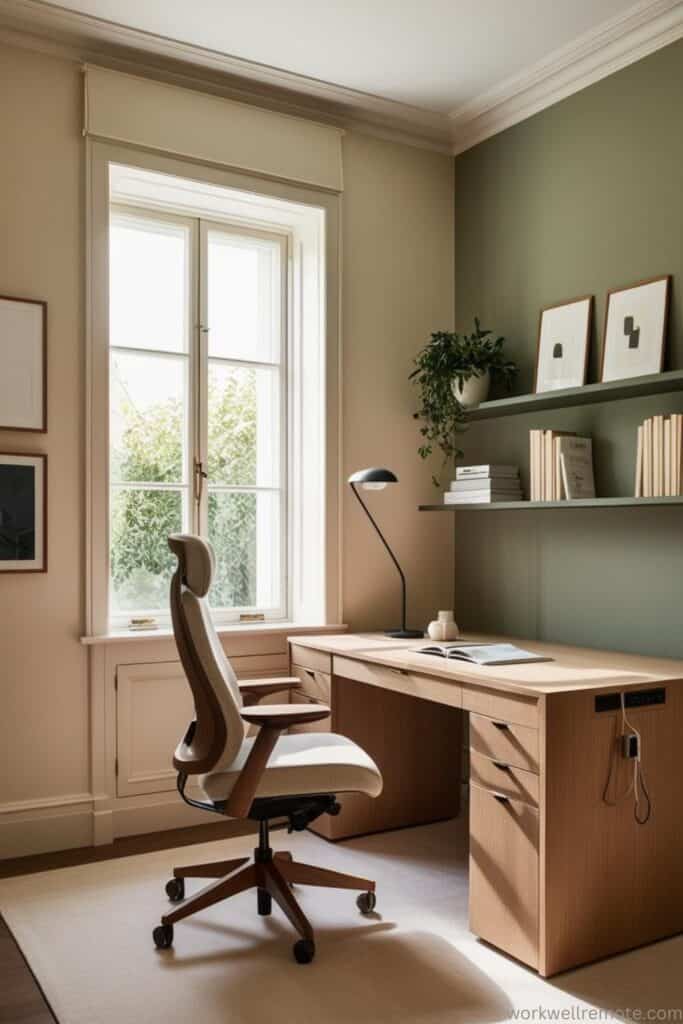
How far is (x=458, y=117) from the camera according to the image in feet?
13.1

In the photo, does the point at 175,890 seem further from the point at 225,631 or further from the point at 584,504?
the point at 584,504

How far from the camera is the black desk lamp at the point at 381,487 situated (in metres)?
3.45

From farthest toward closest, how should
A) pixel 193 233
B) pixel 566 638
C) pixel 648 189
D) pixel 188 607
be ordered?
pixel 193 233 < pixel 566 638 < pixel 648 189 < pixel 188 607

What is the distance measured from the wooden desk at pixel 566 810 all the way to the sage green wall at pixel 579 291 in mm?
525

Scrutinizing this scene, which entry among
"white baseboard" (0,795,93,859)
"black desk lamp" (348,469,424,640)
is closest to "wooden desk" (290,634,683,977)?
"black desk lamp" (348,469,424,640)

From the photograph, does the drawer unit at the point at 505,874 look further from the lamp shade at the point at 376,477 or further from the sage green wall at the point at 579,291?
the lamp shade at the point at 376,477

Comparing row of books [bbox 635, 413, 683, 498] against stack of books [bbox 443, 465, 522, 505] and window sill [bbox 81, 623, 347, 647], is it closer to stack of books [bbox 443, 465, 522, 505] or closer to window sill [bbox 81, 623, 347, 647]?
stack of books [bbox 443, 465, 522, 505]

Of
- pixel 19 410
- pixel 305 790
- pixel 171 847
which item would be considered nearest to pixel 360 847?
pixel 171 847

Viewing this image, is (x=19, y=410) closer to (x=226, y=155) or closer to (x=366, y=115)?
(x=226, y=155)

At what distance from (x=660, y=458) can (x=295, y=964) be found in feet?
6.08

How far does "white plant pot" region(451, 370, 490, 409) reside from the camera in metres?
3.73

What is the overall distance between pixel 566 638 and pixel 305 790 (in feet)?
→ 4.73

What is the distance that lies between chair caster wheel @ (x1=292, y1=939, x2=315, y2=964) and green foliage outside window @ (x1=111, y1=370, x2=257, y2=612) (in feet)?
5.30

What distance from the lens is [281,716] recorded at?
240 centimetres
